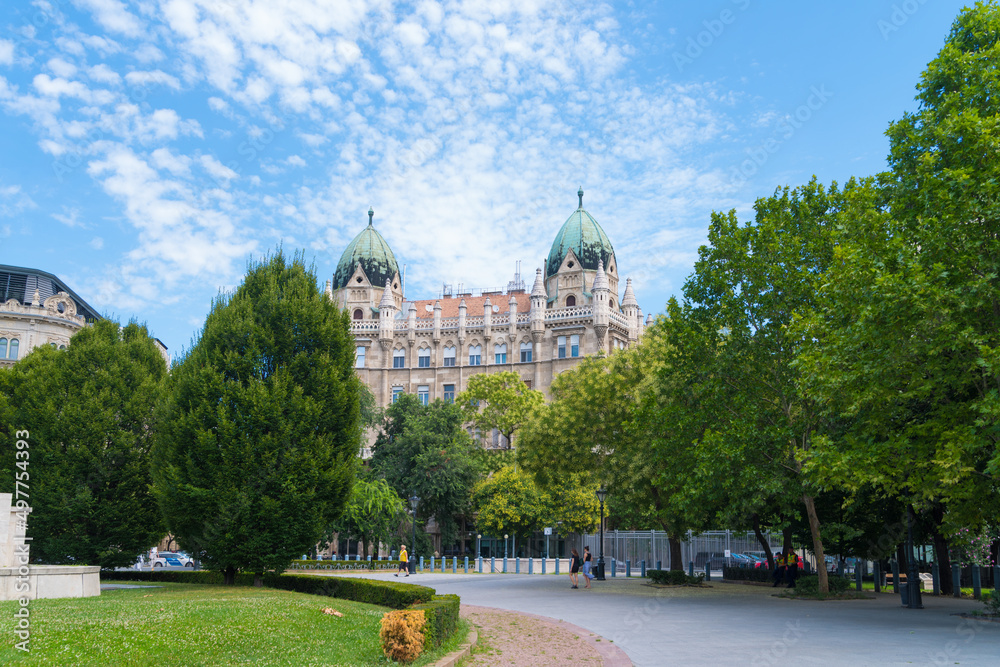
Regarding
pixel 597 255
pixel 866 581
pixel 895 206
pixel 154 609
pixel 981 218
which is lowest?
pixel 866 581

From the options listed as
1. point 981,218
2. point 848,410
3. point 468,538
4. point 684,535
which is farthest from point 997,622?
point 468,538

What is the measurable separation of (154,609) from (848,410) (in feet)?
51.5

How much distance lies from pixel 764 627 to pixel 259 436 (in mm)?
14924

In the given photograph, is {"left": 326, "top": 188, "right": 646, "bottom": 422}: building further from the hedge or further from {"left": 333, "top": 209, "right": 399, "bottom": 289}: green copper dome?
the hedge

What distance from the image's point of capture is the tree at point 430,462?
56.8 meters

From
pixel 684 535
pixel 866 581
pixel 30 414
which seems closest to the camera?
pixel 30 414

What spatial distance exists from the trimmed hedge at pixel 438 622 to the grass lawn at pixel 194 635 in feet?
0.64

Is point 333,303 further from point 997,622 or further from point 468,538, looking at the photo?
point 468,538

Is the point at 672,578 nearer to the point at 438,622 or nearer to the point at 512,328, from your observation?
the point at 438,622

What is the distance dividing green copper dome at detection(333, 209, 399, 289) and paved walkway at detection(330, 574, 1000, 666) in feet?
225

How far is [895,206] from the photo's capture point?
19.7 metres

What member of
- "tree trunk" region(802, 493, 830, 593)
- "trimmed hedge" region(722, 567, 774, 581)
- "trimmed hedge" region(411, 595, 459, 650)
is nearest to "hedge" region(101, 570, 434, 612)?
"trimmed hedge" region(411, 595, 459, 650)

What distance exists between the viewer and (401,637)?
11109 millimetres

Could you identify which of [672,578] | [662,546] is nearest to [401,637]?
[672,578]
